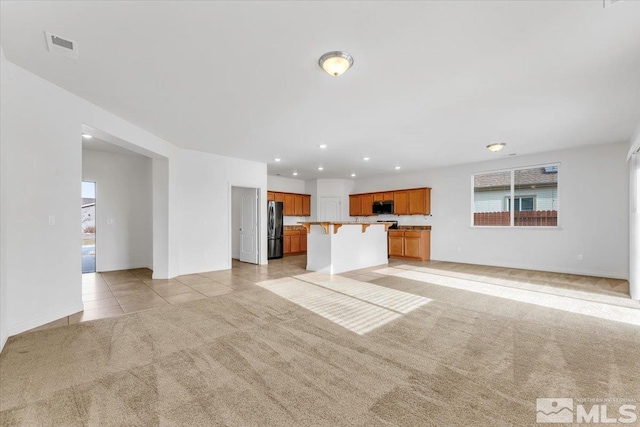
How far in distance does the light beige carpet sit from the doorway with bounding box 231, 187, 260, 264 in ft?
13.4

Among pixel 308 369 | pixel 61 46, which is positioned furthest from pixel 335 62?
pixel 308 369

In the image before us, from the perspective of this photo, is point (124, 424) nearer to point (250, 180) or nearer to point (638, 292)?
point (250, 180)

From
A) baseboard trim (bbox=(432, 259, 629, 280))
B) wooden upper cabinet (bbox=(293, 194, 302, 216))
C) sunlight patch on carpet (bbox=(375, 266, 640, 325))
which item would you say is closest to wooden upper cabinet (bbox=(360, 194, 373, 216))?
wooden upper cabinet (bbox=(293, 194, 302, 216))

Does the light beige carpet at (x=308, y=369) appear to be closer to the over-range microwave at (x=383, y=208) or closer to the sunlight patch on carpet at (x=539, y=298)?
the sunlight patch on carpet at (x=539, y=298)

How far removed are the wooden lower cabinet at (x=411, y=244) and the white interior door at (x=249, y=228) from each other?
165 inches

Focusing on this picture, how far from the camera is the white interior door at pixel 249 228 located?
7410mm

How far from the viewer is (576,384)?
201cm

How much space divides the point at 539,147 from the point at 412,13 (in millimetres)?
5555

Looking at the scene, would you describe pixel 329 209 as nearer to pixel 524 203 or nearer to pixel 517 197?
pixel 517 197

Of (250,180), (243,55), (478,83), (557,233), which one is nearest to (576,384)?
(478,83)

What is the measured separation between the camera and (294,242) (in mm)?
9641

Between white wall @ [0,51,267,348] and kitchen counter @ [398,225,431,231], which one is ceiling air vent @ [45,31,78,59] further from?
kitchen counter @ [398,225,431,231]

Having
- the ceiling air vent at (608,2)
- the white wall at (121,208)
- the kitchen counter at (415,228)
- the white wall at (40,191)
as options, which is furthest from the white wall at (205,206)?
the ceiling air vent at (608,2)

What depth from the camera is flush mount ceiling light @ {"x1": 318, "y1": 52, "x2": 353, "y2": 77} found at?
99.0 inches
